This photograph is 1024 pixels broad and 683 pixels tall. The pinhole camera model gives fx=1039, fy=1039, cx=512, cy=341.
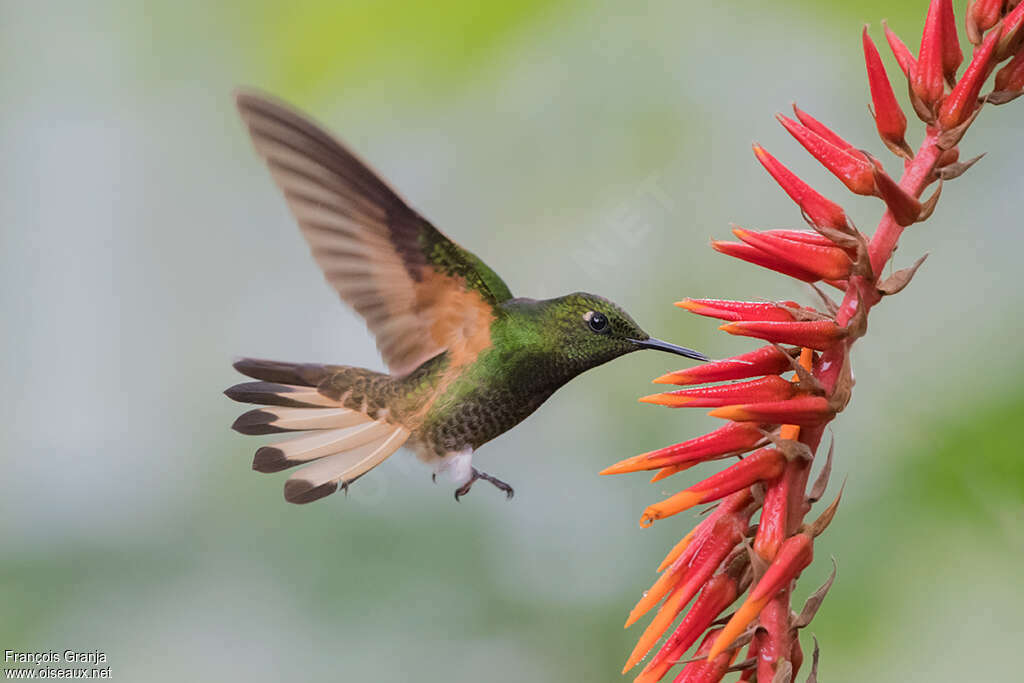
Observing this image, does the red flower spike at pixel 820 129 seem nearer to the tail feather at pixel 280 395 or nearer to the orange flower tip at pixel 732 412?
the orange flower tip at pixel 732 412

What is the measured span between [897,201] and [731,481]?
8.7 inches

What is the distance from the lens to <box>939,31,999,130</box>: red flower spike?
720mm

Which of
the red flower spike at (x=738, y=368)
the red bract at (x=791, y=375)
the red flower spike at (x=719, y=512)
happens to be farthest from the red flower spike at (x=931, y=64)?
the red flower spike at (x=719, y=512)

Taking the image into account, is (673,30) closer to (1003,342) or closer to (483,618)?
(1003,342)

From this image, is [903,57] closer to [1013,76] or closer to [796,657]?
[1013,76]

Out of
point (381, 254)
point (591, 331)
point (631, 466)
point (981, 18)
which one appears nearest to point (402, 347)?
point (381, 254)

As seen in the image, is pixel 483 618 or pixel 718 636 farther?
pixel 483 618

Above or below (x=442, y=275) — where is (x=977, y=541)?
below

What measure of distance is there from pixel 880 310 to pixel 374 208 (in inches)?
36.1

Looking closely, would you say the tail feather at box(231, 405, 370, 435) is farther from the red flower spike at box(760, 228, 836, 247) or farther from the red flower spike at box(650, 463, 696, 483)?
the red flower spike at box(760, 228, 836, 247)

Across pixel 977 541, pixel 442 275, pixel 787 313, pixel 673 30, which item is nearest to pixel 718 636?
pixel 787 313

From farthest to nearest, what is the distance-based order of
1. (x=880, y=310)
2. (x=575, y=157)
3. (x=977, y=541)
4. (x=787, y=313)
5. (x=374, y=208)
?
(x=575, y=157) < (x=880, y=310) < (x=977, y=541) < (x=374, y=208) < (x=787, y=313)

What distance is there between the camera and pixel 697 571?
768 millimetres

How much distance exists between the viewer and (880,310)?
1.65 metres
